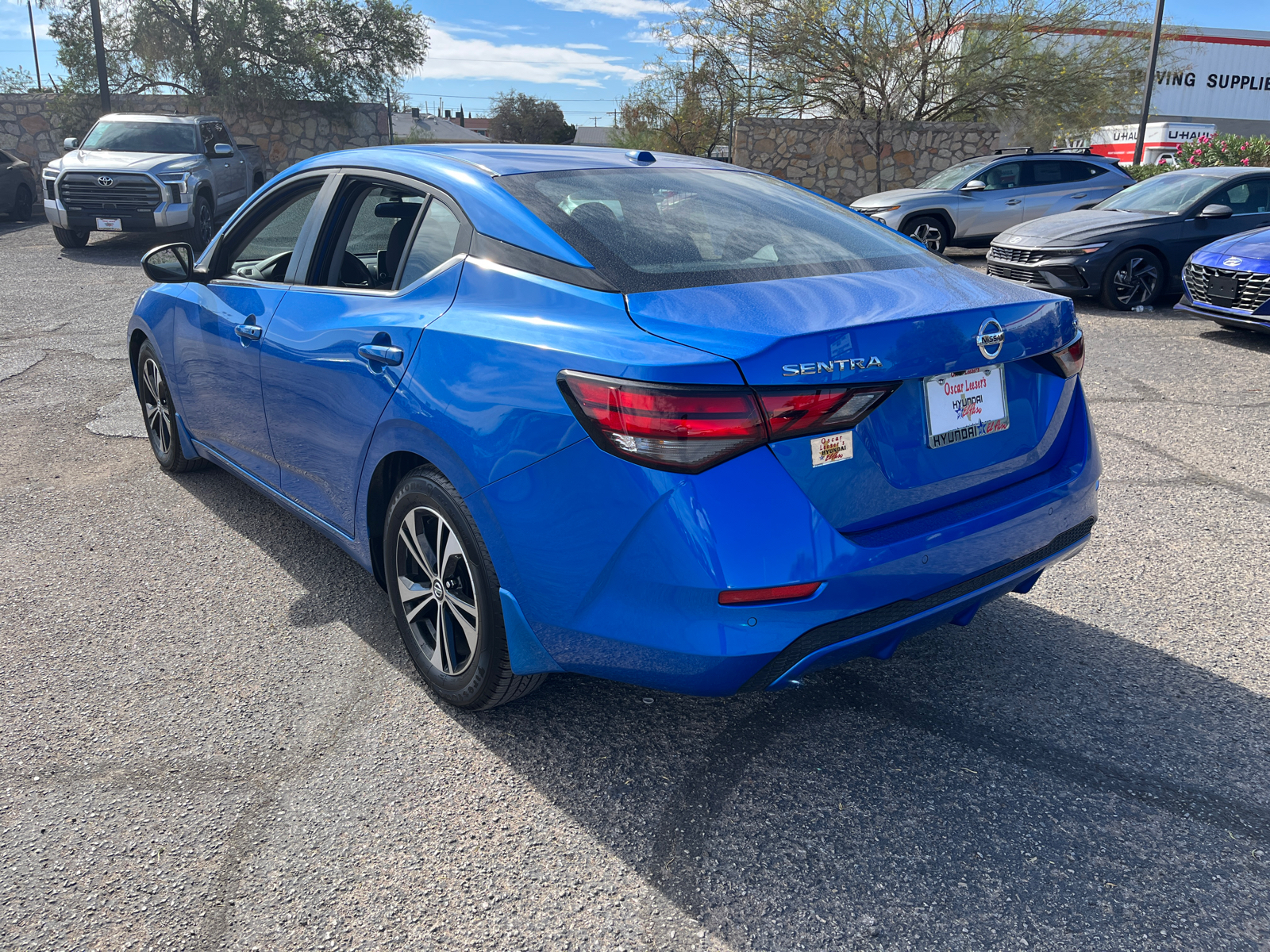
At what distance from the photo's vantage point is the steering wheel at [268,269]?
3.74 meters

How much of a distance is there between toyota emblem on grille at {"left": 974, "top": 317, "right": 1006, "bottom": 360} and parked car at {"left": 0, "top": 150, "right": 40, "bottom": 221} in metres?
20.4

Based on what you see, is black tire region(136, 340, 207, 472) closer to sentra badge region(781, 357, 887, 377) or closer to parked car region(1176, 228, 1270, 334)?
sentra badge region(781, 357, 887, 377)

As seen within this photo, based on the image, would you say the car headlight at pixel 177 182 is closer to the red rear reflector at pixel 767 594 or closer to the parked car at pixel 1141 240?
the parked car at pixel 1141 240

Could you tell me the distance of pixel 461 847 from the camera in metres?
2.33

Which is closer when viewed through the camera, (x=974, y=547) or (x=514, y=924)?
(x=514, y=924)

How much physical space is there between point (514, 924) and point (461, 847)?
0.96 feet

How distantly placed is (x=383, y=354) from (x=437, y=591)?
71 cm

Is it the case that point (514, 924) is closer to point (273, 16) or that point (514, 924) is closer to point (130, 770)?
point (130, 770)

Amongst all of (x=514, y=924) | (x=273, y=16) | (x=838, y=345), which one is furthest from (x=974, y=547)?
(x=273, y=16)

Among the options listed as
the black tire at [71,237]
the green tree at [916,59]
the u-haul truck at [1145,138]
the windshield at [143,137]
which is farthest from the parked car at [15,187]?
the u-haul truck at [1145,138]

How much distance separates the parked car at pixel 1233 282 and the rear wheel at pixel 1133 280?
142cm

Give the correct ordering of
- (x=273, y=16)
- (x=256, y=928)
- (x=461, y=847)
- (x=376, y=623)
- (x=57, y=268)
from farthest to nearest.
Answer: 1. (x=273, y=16)
2. (x=57, y=268)
3. (x=376, y=623)
4. (x=461, y=847)
5. (x=256, y=928)

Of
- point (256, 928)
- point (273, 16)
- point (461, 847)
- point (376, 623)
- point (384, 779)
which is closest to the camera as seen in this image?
point (256, 928)

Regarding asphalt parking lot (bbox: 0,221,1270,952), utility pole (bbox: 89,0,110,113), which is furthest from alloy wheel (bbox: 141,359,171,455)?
utility pole (bbox: 89,0,110,113)
